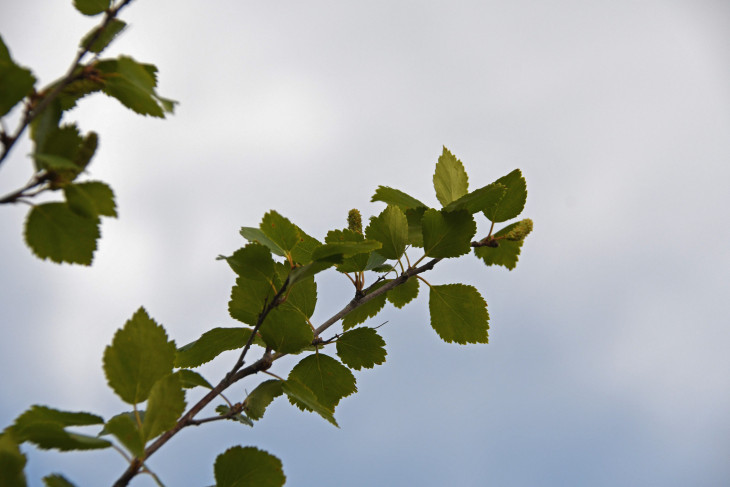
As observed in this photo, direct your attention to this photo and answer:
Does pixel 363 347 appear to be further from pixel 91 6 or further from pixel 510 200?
pixel 91 6

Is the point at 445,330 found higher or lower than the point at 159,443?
higher

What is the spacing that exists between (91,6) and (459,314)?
127cm

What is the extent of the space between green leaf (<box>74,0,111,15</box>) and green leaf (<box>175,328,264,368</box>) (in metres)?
0.81

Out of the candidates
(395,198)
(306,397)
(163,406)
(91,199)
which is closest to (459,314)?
(395,198)

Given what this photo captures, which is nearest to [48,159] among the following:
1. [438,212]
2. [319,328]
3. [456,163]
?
[319,328]

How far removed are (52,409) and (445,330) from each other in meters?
1.11

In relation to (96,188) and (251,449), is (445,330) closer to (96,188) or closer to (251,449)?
(251,449)

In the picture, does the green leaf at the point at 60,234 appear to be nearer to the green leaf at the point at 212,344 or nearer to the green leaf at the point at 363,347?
the green leaf at the point at 212,344

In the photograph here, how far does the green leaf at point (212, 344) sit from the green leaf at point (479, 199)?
2.13 feet

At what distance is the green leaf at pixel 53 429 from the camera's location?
107cm

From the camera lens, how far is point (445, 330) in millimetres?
1876

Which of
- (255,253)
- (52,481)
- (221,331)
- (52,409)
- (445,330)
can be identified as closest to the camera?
(52,481)

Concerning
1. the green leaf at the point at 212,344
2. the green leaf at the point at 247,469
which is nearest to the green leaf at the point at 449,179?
the green leaf at the point at 212,344

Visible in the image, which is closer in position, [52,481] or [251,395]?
[52,481]
